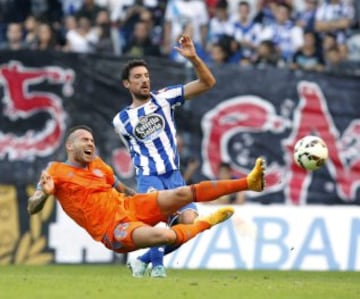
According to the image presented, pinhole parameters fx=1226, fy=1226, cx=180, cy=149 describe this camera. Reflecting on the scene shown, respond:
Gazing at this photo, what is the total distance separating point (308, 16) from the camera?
22.1m

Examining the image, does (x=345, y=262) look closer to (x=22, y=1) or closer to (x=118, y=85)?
(x=118, y=85)

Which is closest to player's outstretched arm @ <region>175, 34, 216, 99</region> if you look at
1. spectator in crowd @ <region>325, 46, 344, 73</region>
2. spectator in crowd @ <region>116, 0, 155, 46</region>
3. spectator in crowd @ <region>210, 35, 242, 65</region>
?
spectator in crowd @ <region>210, 35, 242, 65</region>

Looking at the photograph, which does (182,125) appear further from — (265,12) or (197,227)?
(197,227)

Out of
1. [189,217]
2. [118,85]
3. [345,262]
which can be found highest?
[118,85]

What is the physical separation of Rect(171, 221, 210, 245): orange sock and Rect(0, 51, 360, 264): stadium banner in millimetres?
6725

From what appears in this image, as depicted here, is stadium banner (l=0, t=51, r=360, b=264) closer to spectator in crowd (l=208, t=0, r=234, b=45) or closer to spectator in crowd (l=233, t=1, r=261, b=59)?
spectator in crowd (l=233, t=1, r=261, b=59)

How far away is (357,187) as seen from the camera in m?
19.7

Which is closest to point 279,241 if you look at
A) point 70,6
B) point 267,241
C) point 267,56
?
point 267,241

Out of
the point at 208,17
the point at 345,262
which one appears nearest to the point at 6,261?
the point at 345,262

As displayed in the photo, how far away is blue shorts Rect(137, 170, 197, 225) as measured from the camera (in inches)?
530

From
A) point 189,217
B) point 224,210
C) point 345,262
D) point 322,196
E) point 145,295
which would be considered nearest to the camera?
point 145,295

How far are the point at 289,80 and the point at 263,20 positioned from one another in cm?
249

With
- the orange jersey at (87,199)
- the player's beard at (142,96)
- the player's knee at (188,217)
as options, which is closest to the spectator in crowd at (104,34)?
the player's beard at (142,96)

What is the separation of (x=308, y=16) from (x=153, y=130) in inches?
362
